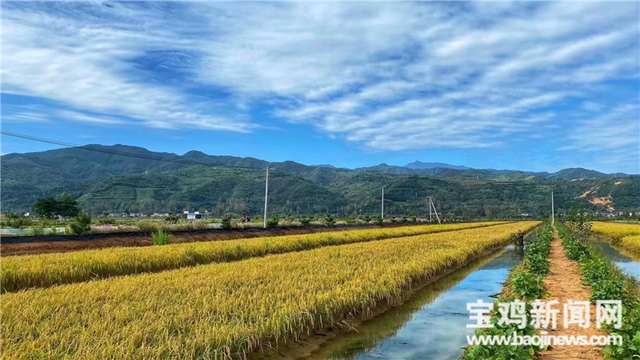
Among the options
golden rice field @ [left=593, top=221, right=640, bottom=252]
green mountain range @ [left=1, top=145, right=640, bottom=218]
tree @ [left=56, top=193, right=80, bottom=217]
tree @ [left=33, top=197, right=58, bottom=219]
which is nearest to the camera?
golden rice field @ [left=593, top=221, right=640, bottom=252]

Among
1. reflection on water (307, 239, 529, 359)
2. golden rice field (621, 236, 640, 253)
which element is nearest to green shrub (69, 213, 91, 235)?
reflection on water (307, 239, 529, 359)

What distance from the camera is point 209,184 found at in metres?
115

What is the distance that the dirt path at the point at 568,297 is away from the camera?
624 cm

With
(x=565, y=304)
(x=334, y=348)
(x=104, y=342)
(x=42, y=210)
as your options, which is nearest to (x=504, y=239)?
(x=565, y=304)

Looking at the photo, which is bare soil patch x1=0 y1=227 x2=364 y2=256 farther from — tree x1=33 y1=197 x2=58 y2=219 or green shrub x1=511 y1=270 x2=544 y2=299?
tree x1=33 y1=197 x2=58 y2=219

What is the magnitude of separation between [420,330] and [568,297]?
4550 mm

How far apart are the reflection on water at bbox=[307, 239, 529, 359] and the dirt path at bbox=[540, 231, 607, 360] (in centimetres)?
151

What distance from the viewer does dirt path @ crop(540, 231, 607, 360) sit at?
6.24 m

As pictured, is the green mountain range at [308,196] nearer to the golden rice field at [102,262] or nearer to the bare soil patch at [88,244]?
the bare soil patch at [88,244]

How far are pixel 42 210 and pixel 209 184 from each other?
193 ft

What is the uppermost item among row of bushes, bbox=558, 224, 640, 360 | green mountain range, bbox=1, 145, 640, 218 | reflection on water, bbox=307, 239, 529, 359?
green mountain range, bbox=1, 145, 640, 218

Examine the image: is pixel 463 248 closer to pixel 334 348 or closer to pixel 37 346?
pixel 334 348

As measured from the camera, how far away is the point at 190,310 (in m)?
6.80

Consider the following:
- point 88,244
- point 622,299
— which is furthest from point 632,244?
point 88,244
